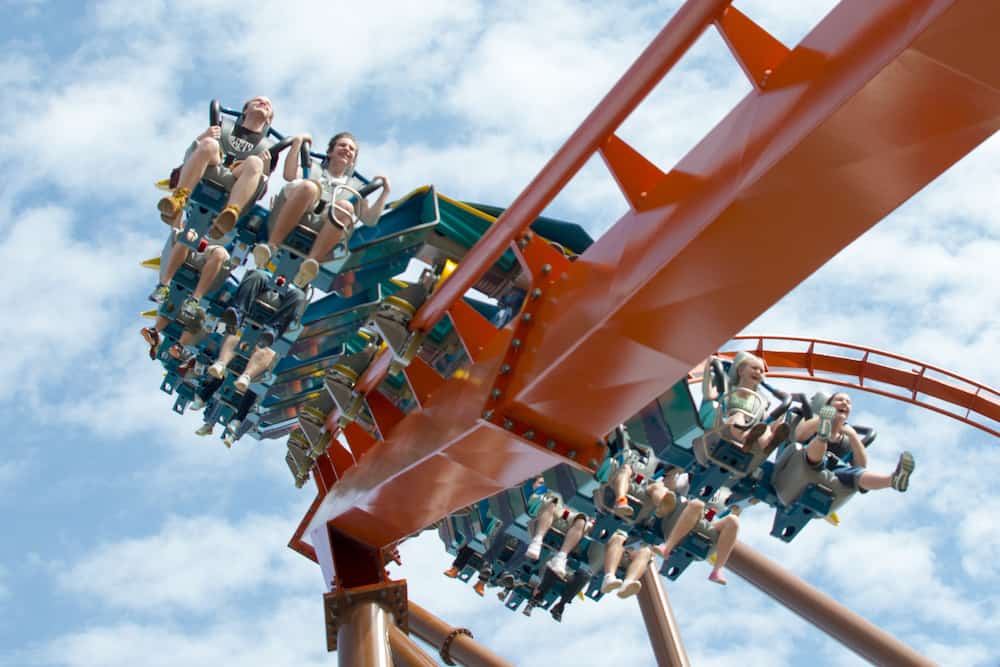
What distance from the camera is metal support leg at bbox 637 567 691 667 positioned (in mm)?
8039

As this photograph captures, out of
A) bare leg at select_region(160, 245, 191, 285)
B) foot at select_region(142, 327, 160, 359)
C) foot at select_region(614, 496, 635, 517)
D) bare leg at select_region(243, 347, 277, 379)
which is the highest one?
foot at select_region(142, 327, 160, 359)

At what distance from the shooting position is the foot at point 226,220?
5031mm

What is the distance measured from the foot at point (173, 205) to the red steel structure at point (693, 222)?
1157 mm

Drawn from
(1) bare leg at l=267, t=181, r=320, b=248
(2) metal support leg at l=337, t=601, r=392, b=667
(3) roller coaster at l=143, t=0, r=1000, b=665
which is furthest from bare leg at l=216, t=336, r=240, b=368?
(2) metal support leg at l=337, t=601, r=392, b=667

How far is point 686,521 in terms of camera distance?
6312 millimetres

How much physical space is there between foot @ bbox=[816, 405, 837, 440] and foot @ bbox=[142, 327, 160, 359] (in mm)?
3785

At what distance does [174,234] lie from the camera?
547cm

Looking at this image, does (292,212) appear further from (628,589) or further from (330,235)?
(628,589)

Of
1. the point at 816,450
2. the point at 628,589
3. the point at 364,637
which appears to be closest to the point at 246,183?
the point at 364,637

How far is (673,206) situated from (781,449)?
273 cm

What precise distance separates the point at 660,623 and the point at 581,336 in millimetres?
4740

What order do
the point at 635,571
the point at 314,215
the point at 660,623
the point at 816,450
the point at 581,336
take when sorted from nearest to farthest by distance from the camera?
the point at 581,336 → the point at 314,215 → the point at 816,450 → the point at 635,571 → the point at 660,623

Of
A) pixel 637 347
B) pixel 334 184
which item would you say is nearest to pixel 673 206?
pixel 637 347

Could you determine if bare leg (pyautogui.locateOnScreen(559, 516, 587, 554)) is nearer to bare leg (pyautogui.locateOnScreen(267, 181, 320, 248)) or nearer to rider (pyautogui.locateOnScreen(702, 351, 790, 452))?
rider (pyautogui.locateOnScreen(702, 351, 790, 452))
